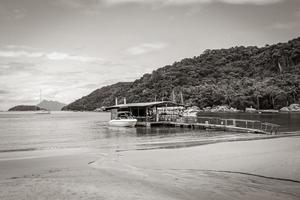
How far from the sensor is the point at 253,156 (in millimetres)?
18641

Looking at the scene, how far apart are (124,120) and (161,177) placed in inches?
1760

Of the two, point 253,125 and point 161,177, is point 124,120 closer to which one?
point 253,125

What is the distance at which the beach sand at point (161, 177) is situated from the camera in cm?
1119

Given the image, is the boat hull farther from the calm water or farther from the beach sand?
→ the beach sand

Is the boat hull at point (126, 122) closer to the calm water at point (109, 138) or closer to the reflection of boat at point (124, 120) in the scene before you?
the reflection of boat at point (124, 120)

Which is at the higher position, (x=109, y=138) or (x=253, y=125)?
(x=253, y=125)

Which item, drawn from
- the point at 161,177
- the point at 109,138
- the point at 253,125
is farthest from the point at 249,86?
the point at 161,177

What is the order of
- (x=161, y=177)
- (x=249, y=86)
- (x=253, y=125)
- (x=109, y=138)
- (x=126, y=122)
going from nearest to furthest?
1. (x=161, y=177)
2. (x=109, y=138)
3. (x=253, y=125)
4. (x=126, y=122)
5. (x=249, y=86)

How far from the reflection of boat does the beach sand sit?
122ft

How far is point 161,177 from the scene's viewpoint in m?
14.0

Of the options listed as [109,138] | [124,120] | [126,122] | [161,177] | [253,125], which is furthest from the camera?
[124,120]

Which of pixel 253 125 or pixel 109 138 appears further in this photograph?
pixel 253 125

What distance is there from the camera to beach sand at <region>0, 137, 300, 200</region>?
1119cm

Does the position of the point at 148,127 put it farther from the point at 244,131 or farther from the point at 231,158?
the point at 231,158
